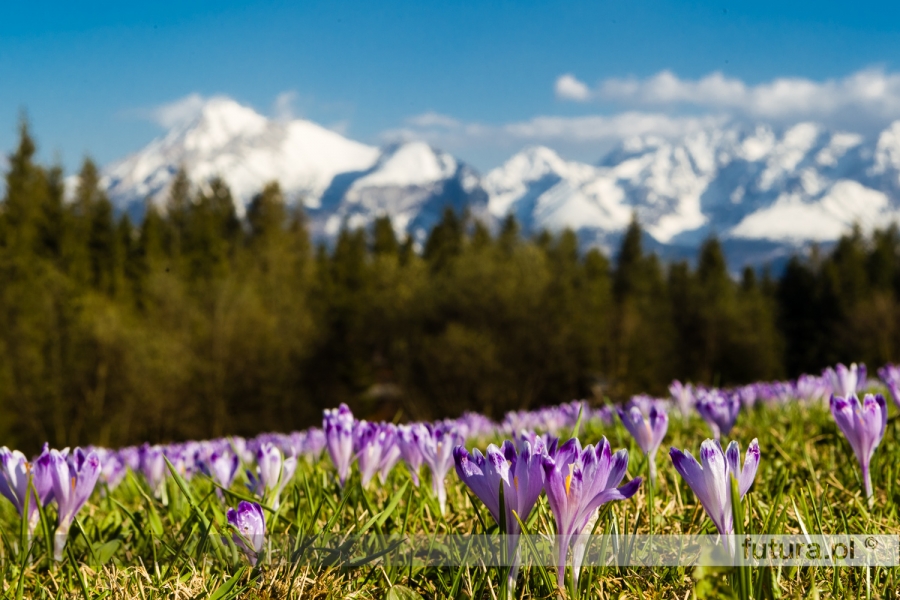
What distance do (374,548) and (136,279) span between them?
50875 mm

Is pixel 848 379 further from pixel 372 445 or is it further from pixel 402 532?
pixel 402 532

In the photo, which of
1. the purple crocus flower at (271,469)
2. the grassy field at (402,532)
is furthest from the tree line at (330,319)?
the purple crocus flower at (271,469)

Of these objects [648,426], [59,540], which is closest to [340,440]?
[59,540]

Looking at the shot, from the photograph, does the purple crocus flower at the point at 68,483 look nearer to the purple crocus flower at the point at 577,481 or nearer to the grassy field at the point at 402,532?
the grassy field at the point at 402,532

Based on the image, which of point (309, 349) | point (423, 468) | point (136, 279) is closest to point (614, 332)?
point (309, 349)

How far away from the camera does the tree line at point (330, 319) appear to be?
3262cm

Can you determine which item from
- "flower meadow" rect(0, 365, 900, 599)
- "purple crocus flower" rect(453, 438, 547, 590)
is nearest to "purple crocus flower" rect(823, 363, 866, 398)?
"flower meadow" rect(0, 365, 900, 599)

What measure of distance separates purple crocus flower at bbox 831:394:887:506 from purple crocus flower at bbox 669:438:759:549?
2.37 ft

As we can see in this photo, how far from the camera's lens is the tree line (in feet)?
107

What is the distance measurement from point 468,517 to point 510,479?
2.46 feet

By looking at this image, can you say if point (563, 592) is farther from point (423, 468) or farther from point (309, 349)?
point (309, 349)

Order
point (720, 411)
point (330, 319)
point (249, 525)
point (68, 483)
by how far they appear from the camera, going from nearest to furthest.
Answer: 1. point (249, 525)
2. point (68, 483)
3. point (720, 411)
4. point (330, 319)

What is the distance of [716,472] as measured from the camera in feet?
4.20

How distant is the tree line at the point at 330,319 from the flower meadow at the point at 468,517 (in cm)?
2597
